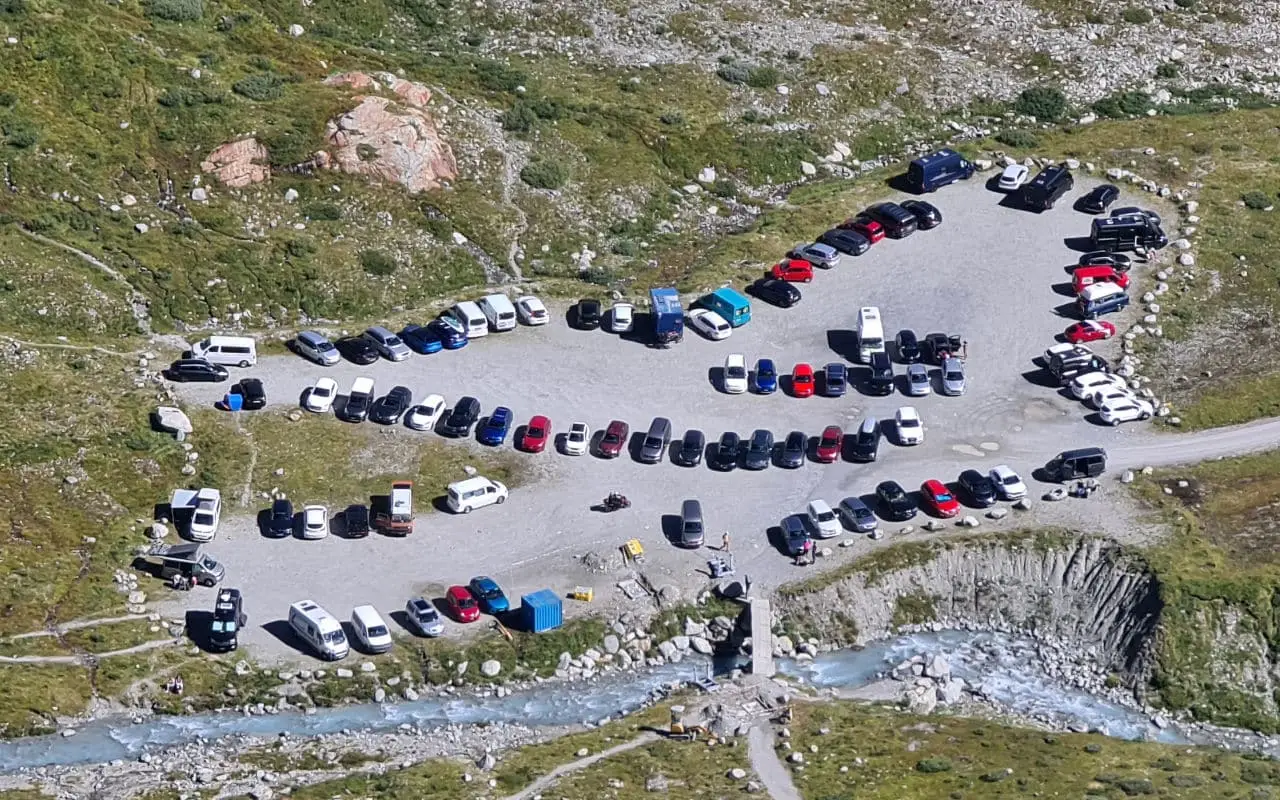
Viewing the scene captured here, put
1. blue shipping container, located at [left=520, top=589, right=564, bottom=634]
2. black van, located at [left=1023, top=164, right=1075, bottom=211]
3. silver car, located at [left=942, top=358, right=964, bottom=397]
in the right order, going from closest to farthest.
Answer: blue shipping container, located at [left=520, top=589, right=564, bottom=634] < silver car, located at [left=942, top=358, right=964, bottom=397] < black van, located at [left=1023, top=164, right=1075, bottom=211]

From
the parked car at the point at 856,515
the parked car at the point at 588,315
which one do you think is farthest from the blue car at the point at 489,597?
the parked car at the point at 588,315

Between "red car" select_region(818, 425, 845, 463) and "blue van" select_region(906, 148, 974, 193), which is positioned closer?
"red car" select_region(818, 425, 845, 463)

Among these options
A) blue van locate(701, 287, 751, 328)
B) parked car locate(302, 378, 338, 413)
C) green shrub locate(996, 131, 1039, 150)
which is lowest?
parked car locate(302, 378, 338, 413)

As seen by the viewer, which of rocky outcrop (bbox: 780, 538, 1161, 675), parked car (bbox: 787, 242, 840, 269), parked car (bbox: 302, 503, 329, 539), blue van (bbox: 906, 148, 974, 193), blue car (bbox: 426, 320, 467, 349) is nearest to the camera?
rocky outcrop (bbox: 780, 538, 1161, 675)

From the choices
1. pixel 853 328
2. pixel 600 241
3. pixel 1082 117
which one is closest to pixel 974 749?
pixel 853 328

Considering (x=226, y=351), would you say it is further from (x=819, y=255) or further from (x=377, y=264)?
(x=819, y=255)

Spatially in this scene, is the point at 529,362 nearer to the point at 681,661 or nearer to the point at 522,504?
the point at 522,504

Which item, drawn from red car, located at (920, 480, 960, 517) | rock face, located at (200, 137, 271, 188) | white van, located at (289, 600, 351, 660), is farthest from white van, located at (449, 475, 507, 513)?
rock face, located at (200, 137, 271, 188)

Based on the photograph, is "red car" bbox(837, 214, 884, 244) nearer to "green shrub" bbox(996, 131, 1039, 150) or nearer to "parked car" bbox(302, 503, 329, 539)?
"green shrub" bbox(996, 131, 1039, 150)
